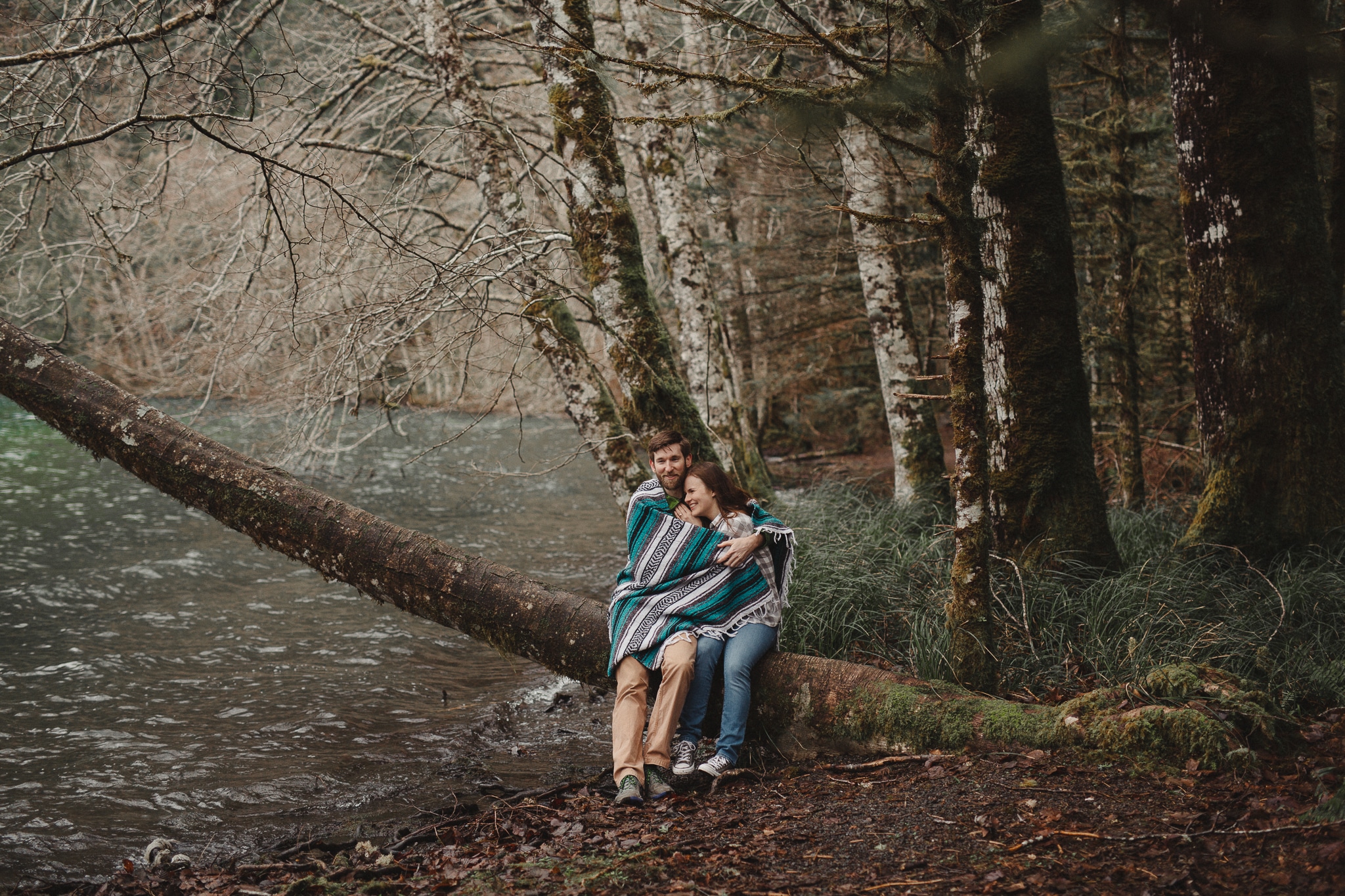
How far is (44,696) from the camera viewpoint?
6418 millimetres

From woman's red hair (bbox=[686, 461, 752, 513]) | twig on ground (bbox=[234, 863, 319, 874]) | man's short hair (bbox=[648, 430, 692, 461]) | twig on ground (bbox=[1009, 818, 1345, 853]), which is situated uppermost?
man's short hair (bbox=[648, 430, 692, 461])

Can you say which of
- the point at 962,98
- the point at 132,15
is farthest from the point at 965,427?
the point at 132,15

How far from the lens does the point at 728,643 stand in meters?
4.17

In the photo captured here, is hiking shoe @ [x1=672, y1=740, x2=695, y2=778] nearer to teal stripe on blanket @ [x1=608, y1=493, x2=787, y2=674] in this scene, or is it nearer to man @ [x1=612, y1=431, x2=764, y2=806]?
man @ [x1=612, y1=431, x2=764, y2=806]

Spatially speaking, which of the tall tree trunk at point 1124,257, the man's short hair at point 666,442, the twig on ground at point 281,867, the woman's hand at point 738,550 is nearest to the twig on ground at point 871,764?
the woman's hand at point 738,550

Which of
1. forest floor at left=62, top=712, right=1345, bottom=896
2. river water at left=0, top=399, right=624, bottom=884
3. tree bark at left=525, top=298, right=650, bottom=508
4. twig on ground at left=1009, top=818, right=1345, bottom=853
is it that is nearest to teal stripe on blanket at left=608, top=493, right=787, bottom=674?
forest floor at left=62, top=712, right=1345, bottom=896

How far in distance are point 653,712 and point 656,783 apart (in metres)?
0.29

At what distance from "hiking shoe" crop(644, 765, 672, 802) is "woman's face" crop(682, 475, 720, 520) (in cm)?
118

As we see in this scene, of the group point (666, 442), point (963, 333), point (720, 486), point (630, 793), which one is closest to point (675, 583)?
point (720, 486)

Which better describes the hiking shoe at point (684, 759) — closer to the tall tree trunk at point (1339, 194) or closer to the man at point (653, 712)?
the man at point (653, 712)

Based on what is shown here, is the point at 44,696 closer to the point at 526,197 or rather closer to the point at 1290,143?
the point at 526,197

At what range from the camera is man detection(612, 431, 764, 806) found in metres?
3.86

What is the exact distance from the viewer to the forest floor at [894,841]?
2.59 metres

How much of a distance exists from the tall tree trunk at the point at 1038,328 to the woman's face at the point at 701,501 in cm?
190
